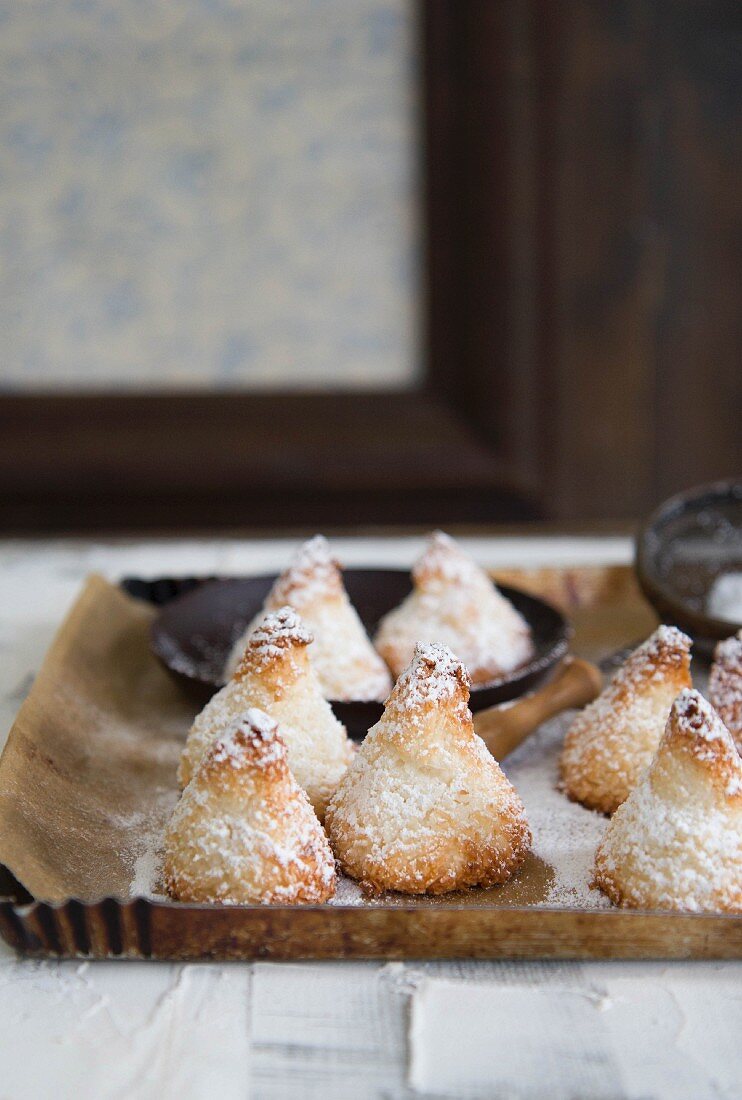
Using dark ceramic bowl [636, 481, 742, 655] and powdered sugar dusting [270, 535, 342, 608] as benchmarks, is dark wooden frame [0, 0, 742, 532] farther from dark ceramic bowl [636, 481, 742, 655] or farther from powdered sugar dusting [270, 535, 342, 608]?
powdered sugar dusting [270, 535, 342, 608]

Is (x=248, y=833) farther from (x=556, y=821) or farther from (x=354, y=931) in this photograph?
(x=556, y=821)

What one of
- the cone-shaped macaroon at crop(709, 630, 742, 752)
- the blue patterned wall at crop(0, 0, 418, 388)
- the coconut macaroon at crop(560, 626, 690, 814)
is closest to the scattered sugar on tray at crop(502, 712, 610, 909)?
the coconut macaroon at crop(560, 626, 690, 814)

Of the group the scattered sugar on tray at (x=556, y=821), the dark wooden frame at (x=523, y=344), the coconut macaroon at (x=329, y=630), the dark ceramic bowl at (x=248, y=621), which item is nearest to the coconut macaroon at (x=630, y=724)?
the scattered sugar on tray at (x=556, y=821)

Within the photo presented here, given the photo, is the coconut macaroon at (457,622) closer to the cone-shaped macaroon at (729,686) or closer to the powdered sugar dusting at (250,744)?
the cone-shaped macaroon at (729,686)

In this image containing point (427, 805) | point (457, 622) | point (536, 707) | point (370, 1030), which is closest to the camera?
point (370, 1030)

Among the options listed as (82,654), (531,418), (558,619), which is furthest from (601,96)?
(82,654)

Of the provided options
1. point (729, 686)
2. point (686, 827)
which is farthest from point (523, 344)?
point (686, 827)
